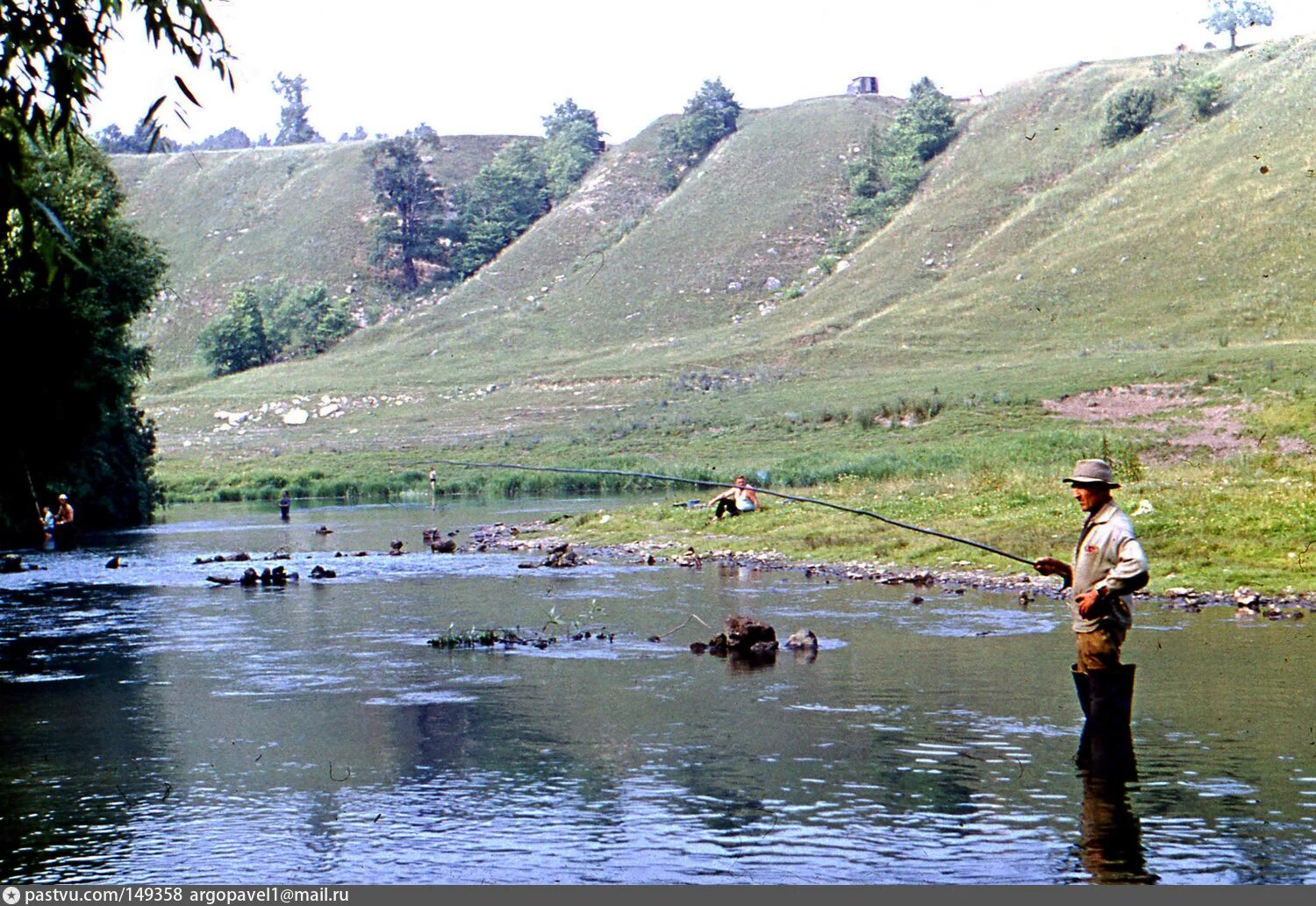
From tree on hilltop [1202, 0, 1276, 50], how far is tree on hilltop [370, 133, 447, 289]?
83.0 metres

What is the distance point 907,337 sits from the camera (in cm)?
9212

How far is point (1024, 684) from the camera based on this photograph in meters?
15.9

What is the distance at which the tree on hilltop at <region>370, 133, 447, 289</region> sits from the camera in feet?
557

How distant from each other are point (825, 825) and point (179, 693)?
8947 mm

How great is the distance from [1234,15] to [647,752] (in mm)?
151951

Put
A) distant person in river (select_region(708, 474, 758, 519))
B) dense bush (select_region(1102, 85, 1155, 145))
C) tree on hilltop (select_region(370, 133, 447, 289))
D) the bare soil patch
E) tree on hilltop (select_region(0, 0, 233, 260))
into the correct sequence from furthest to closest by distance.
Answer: tree on hilltop (select_region(370, 133, 447, 289)), dense bush (select_region(1102, 85, 1155, 145)), the bare soil patch, distant person in river (select_region(708, 474, 758, 519)), tree on hilltop (select_region(0, 0, 233, 260))

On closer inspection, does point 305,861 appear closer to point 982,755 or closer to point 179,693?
point 982,755

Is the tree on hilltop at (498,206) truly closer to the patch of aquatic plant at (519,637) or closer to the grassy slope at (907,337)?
the grassy slope at (907,337)

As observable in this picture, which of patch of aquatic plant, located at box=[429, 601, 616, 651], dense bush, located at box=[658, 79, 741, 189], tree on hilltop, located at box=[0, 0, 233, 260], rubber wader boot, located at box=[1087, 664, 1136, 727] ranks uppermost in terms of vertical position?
dense bush, located at box=[658, 79, 741, 189]

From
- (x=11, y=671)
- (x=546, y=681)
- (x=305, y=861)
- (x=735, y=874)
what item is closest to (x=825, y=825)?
(x=735, y=874)

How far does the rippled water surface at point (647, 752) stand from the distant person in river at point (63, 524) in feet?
61.8

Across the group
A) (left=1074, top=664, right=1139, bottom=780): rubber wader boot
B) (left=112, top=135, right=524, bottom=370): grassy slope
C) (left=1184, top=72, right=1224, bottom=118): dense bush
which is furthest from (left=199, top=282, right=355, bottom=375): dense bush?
(left=1074, top=664, right=1139, bottom=780): rubber wader boot

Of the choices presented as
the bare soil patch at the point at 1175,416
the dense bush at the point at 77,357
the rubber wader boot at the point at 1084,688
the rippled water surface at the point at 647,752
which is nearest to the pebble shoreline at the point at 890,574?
the rippled water surface at the point at 647,752

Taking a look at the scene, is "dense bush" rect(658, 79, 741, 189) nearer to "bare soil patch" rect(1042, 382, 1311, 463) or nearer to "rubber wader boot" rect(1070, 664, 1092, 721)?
"bare soil patch" rect(1042, 382, 1311, 463)
